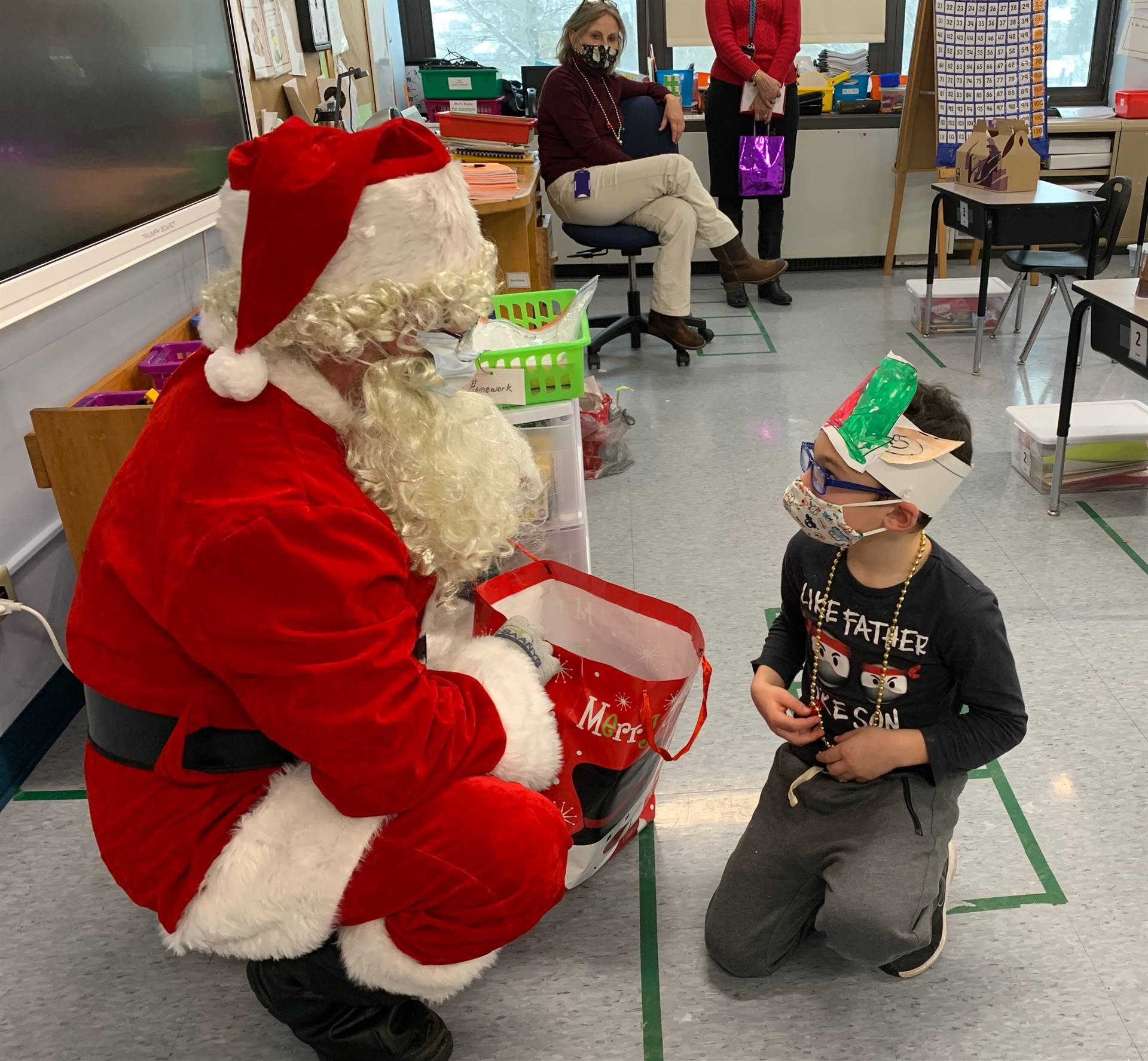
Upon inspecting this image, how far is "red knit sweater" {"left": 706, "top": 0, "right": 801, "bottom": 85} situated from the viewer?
4.73m

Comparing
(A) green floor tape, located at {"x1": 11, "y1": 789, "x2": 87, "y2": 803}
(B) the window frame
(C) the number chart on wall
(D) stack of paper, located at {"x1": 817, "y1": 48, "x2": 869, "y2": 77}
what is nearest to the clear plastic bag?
(A) green floor tape, located at {"x1": 11, "y1": 789, "x2": 87, "y2": 803}

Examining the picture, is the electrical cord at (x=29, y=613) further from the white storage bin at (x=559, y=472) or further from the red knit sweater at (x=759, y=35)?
the red knit sweater at (x=759, y=35)

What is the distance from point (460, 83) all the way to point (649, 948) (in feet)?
13.1

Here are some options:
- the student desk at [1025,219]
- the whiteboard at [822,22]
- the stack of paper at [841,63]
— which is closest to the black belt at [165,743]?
the student desk at [1025,219]

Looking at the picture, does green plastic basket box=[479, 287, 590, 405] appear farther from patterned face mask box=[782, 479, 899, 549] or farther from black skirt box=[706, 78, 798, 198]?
black skirt box=[706, 78, 798, 198]

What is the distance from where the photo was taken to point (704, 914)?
167 cm

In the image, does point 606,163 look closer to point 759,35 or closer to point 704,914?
point 759,35

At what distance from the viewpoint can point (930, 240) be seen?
4.39 m

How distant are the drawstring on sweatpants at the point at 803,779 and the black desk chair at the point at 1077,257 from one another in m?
3.01

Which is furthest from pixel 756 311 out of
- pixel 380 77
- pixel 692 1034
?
pixel 692 1034

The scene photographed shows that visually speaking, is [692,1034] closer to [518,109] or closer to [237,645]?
[237,645]

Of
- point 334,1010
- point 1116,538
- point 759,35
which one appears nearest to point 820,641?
point 334,1010

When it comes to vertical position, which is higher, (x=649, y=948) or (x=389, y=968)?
(x=389, y=968)

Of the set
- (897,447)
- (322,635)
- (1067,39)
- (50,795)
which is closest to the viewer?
(322,635)
